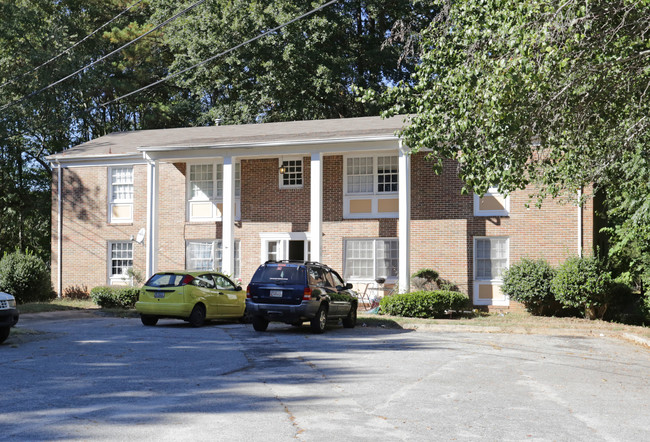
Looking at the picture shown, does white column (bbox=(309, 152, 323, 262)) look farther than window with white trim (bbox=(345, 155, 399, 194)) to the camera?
No

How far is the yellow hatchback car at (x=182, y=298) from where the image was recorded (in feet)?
58.7

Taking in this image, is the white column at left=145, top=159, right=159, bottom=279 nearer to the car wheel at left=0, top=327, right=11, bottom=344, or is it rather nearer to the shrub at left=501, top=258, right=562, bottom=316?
the car wheel at left=0, top=327, right=11, bottom=344

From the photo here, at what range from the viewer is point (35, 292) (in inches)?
1056

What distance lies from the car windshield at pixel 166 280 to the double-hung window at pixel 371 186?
936cm

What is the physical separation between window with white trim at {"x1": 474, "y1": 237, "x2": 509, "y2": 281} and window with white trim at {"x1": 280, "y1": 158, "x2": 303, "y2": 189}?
696 cm

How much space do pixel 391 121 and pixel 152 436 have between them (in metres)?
21.8

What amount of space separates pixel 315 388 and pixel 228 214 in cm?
1636

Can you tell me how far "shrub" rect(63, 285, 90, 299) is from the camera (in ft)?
95.8

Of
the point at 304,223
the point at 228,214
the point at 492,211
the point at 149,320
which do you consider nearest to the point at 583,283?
the point at 492,211

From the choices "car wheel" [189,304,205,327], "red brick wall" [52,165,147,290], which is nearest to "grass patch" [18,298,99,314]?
"red brick wall" [52,165,147,290]

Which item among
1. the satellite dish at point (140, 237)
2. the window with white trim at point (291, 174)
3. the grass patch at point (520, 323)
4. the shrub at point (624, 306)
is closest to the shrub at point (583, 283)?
the shrub at point (624, 306)

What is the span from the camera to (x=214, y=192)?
91.5 ft

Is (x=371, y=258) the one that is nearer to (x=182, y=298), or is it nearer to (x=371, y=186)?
(x=371, y=186)

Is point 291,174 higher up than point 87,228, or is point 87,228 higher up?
point 291,174
